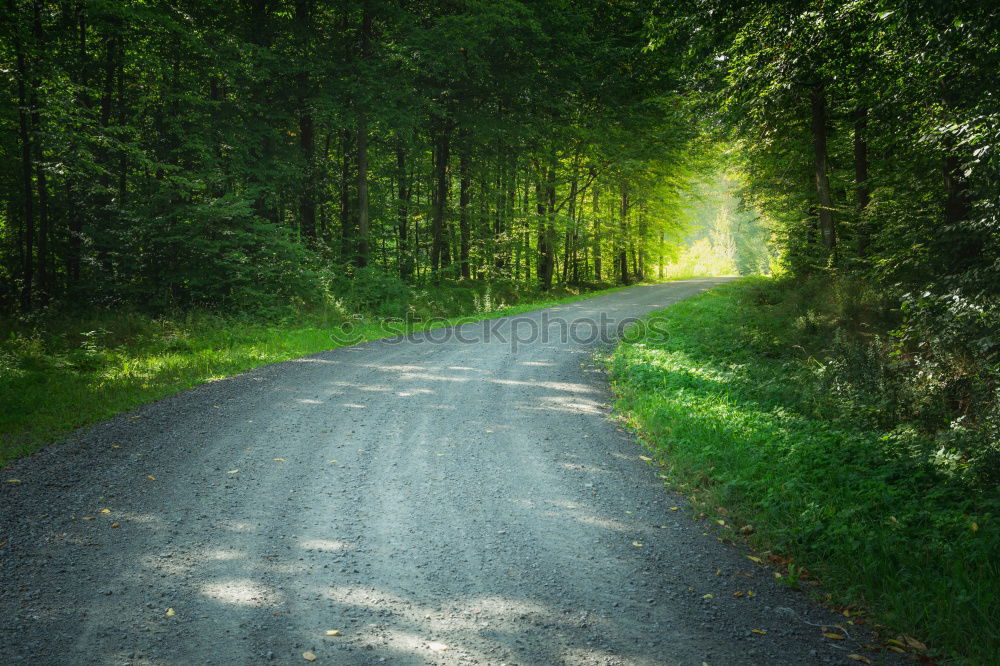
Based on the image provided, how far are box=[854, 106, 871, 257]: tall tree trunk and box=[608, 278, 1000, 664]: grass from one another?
630 centimetres

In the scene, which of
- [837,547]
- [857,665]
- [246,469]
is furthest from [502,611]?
[246,469]

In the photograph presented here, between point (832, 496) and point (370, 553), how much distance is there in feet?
13.2

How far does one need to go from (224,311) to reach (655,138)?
64.0ft

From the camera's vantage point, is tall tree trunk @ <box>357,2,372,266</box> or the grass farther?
tall tree trunk @ <box>357,2,372,266</box>

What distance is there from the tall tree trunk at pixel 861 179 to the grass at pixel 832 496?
6299mm

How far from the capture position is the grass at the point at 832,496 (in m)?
3.16

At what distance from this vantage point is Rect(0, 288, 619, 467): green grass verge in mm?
6426

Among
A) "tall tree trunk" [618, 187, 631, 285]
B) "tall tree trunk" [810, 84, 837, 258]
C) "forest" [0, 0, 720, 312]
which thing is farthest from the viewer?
"tall tree trunk" [618, 187, 631, 285]

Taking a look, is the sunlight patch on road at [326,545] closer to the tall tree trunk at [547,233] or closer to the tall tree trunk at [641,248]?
the tall tree trunk at [547,233]

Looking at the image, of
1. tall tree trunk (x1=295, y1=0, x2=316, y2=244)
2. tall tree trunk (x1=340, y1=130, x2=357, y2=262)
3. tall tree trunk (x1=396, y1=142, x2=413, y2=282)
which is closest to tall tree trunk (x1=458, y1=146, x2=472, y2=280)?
tall tree trunk (x1=396, y1=142, x2=413, y2=282)

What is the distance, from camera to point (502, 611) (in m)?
3.06

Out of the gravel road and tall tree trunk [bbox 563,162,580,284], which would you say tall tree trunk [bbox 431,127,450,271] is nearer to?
tall tree trunk [bbox 563,162,580,284]

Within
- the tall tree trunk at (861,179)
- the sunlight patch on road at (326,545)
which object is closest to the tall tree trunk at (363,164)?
the tall tree trunk at (861,179)

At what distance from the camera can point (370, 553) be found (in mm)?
3609
